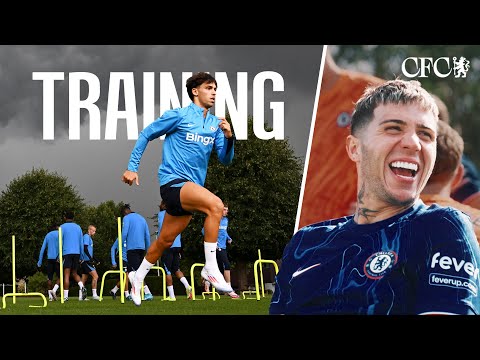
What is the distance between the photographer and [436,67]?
13750mm

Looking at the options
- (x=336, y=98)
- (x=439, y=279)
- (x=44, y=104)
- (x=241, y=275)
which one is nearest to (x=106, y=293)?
(x=241, y=275)

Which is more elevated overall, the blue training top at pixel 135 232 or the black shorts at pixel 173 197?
the black shorts at pixel 173 197

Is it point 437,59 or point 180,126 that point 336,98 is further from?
point 180,126

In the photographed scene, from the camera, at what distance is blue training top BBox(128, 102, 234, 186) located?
1048cm

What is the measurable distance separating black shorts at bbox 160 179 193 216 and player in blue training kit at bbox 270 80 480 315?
2.51 meters

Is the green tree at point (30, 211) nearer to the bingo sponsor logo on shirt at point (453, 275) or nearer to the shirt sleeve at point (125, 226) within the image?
the shirt sleeve at point (125, 226)

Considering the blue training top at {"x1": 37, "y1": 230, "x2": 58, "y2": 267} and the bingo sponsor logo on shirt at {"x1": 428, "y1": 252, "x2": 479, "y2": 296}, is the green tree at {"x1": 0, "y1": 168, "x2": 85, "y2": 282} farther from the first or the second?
the bingo sponsor logo on shirt at {"x1": 428, "y1": 252, "x2": 479, "y2": 296}

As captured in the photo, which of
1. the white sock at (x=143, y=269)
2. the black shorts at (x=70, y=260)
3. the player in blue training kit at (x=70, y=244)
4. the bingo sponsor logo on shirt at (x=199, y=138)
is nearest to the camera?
the bingo sponsor logo on shirt at (x=199, y=138)

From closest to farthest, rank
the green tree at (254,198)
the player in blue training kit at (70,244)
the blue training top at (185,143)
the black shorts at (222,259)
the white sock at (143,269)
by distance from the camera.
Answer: the blue training top at (185,143) → the white sock at (143,269) → the black shorts at (222,259) → the player in blue training kit at (70,244) → the green tree at (254,198)

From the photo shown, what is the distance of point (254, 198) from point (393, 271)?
1127 inches

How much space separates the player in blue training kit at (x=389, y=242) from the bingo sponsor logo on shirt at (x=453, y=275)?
1 cm

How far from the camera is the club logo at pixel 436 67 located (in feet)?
45.0

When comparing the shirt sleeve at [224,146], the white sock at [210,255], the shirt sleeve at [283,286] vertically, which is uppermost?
the shirt sleeve at [224,146]

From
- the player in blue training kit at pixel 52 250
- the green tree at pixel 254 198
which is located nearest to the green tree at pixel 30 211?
the green tree at pixel 254 198
